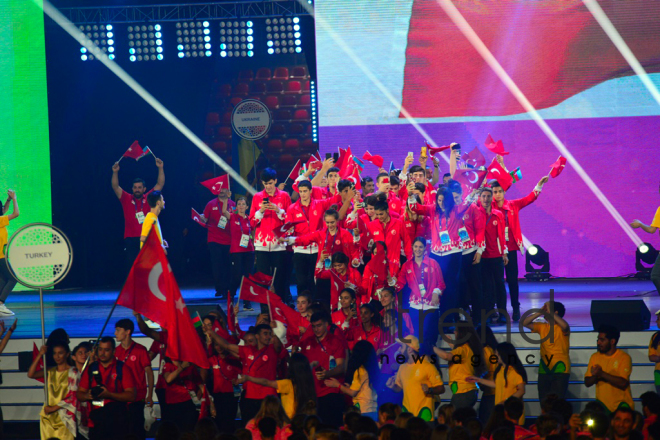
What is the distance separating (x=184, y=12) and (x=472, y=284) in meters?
6.74

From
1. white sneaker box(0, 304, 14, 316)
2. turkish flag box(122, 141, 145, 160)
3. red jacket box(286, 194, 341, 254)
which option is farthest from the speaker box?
white sneaker box(0, 304, 14, 316)

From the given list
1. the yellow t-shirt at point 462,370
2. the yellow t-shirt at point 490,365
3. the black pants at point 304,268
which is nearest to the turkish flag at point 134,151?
the black pants at point 304,268

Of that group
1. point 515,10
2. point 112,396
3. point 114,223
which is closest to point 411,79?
point 515,10

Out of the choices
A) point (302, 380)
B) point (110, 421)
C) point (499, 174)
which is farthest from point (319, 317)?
point (499, 174)

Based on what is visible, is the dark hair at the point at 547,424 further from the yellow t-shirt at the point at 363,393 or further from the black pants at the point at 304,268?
the black pants at the point at 304,268

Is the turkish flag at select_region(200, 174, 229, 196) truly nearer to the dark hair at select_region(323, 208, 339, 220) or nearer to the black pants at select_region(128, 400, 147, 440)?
the dark hair at select_region(323, 208, 339, 220)

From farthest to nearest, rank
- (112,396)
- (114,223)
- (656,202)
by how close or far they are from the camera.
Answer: (114,223)
(656,202)
(112,396)

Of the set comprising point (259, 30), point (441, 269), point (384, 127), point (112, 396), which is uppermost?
point (259, 30)

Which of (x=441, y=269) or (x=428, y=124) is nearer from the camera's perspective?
(x=441, y=269)

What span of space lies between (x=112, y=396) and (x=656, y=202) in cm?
947

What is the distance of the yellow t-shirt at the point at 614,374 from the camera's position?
7.69 metres

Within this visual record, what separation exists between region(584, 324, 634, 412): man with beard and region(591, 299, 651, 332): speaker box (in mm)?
1111

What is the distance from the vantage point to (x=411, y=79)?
1386cm

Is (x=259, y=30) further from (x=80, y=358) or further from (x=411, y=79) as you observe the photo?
(x=80, y=358)
